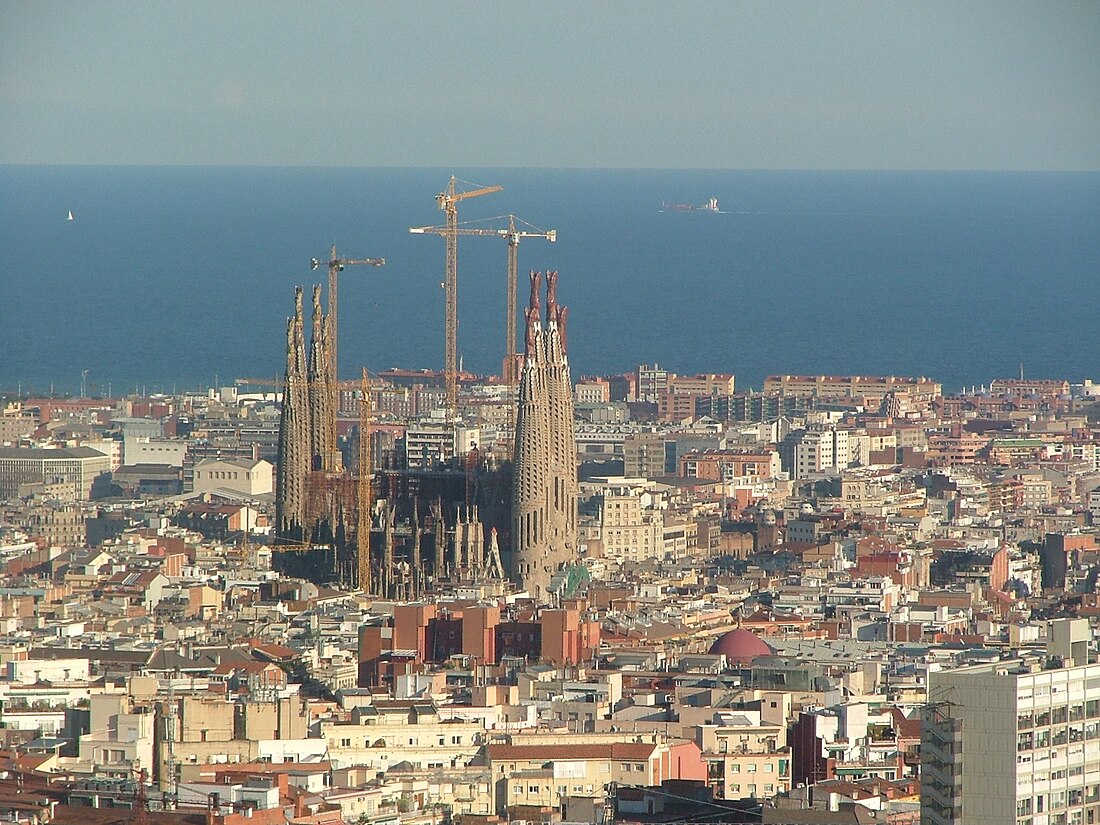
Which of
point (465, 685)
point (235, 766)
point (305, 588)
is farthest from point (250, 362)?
point (235, 766)

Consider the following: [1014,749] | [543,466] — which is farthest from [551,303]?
[1014,749]

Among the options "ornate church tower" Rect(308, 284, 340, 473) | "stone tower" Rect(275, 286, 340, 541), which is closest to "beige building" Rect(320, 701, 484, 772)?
"stone tower" Rect(275, 286, 340, 541)

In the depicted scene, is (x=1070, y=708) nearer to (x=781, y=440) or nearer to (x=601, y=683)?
(x=601, y=683)

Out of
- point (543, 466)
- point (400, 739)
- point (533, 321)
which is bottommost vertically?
point (400, 739)

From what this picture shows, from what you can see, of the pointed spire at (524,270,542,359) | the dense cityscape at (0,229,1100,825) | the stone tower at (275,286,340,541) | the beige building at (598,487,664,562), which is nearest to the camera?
the dense cityscape at (0,229,1100,825)

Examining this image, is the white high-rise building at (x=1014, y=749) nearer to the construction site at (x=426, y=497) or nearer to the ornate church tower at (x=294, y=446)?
the construction site at (x=426, y=497)

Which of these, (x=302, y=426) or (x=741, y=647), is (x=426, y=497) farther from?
(x=741, y=647)

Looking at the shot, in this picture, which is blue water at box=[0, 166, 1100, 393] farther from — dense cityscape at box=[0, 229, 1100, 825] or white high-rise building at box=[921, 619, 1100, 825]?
white high-rise building at box=[921, 619, 1100, 825]
